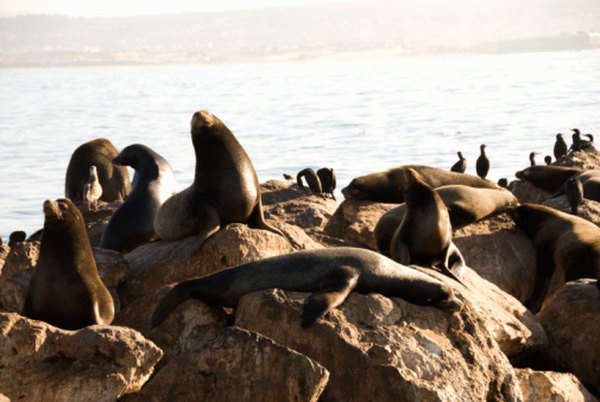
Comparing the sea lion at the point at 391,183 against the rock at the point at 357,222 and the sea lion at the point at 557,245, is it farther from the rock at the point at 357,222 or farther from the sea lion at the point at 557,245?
the sea lion at the point at 557,245

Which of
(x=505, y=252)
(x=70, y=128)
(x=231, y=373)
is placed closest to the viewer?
(x=231, y=373)

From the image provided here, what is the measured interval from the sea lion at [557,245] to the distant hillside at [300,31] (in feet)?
418

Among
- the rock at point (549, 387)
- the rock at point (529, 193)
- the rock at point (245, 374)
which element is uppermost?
the rock at point (245, 374)

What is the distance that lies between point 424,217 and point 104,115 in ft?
133

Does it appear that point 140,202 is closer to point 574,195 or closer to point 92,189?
point 92,189

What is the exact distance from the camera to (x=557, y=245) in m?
8.91

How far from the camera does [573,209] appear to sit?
1016 cm

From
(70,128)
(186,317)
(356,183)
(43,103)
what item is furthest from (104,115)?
(186,317)

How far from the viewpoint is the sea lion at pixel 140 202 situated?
378 inches

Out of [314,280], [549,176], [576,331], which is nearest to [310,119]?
[549,176]

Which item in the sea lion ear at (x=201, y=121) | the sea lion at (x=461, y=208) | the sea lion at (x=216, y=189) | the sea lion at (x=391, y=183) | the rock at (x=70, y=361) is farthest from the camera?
the sea lion at (x=391, y=183)

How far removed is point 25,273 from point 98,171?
644cm

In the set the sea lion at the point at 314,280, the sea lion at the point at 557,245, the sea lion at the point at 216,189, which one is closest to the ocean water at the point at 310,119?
the sea lion at the point at 557,245

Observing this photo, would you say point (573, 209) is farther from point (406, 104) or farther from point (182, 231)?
point (406, 104)
